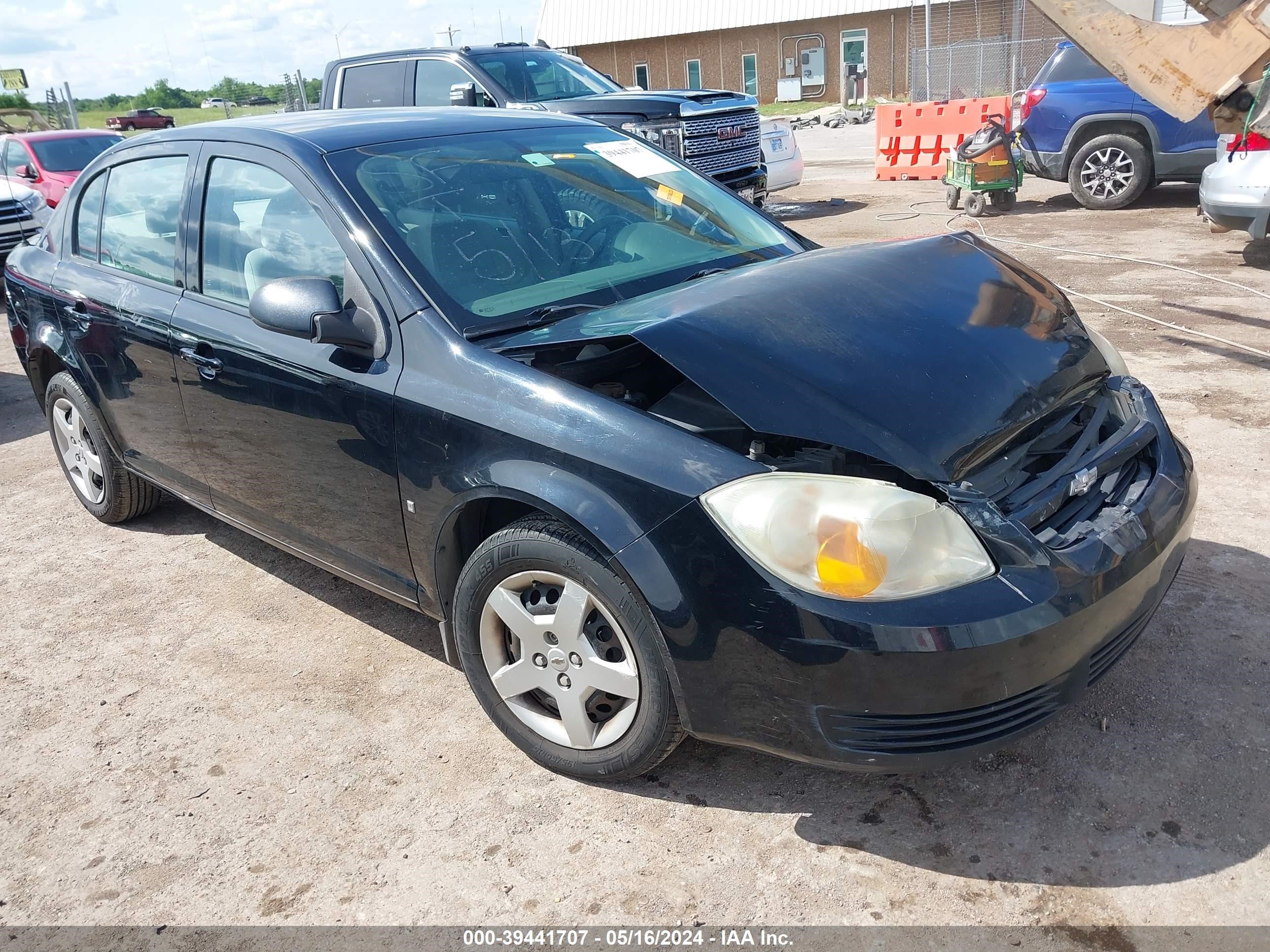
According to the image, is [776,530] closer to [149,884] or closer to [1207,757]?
[1207,757]

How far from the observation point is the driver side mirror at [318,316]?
2895mm

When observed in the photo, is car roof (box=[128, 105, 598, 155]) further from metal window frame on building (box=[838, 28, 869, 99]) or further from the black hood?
metal window frame on building (box=[838, 28, 869, 99])

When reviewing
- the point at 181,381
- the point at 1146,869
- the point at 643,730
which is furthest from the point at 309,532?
the point at 1146,869

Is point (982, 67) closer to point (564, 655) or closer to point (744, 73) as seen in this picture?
point (564, 655)

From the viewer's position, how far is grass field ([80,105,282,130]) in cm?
4891

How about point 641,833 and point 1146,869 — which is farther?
point 641,833

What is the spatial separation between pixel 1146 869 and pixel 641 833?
119 cm

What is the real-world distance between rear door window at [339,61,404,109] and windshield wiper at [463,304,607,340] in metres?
8.52

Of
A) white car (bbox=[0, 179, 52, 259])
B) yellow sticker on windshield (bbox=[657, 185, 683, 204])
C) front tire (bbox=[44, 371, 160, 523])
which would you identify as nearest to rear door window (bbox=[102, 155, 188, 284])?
front tire (bbox=[44, 371, 160, 523])

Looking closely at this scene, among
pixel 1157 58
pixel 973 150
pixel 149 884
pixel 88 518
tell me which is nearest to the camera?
pixel 149 884

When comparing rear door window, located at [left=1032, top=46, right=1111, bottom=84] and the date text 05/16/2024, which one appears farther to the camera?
rear door window, located at [left=1032, top=46, right=1111, bottom=84]

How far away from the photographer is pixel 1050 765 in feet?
8.95

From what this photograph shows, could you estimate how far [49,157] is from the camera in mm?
13320

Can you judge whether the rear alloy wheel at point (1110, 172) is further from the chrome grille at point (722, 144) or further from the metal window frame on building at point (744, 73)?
the metal window frame on building at point (744, 73)
